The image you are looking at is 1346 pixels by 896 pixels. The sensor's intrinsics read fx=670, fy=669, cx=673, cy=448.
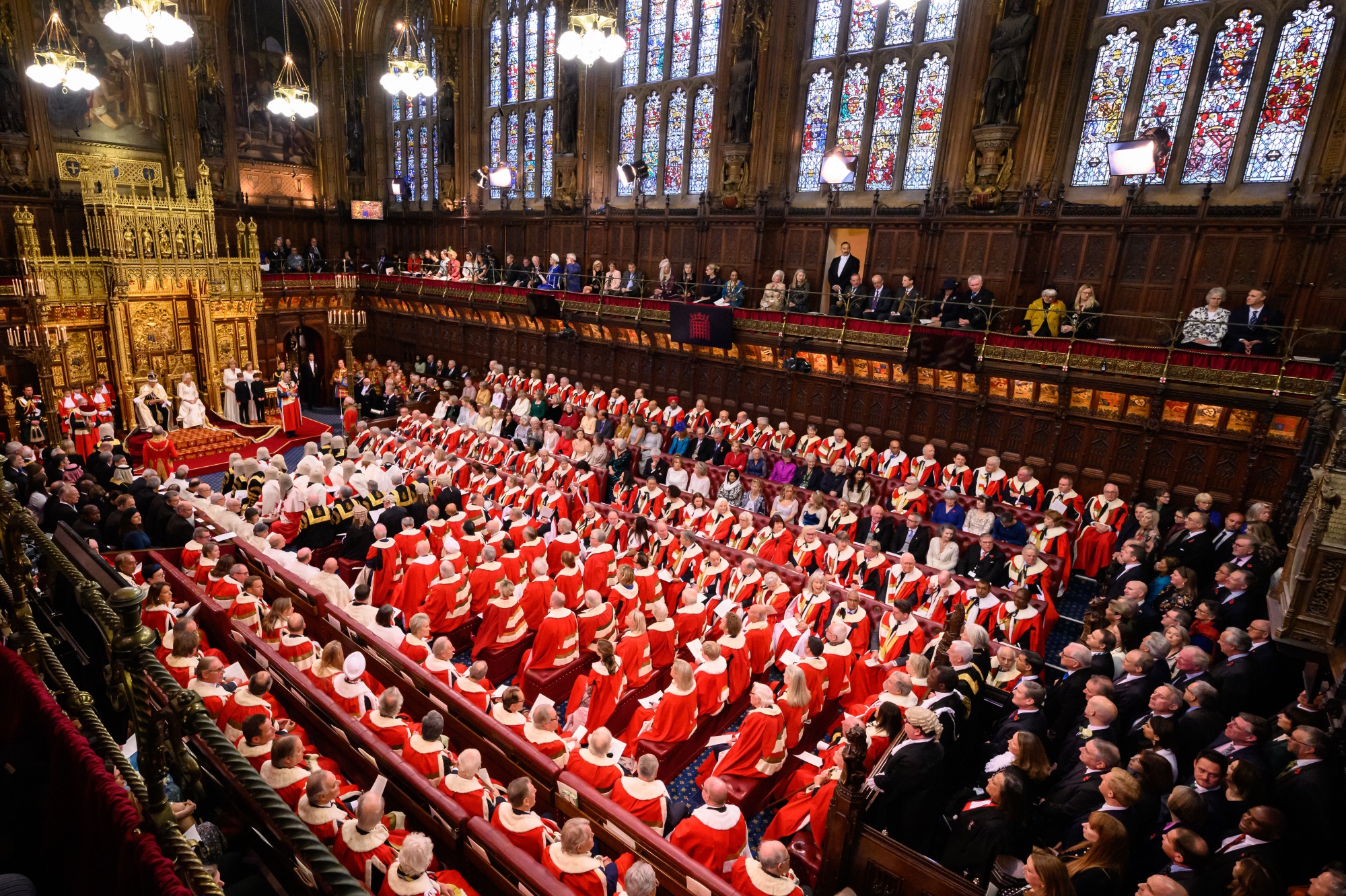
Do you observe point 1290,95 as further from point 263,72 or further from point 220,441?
point 263,72

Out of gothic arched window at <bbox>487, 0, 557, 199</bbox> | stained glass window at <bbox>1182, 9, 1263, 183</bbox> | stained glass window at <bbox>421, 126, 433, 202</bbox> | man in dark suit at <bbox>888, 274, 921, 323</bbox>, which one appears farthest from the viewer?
stained glass window at <bbox>421, 126, 433, 202</bbox>

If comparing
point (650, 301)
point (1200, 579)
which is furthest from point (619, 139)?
point (1200, 579)

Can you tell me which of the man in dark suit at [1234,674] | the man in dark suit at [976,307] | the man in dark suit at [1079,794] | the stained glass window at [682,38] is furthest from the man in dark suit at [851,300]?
the man in dark suit at [1079,794]

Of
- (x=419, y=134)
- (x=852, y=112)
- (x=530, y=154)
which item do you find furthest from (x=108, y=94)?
(x=852, y=112)

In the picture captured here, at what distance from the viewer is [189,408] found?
59.8 ft

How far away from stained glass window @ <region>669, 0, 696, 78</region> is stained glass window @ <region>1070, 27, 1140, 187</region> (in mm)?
10205

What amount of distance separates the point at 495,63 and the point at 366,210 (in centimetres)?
768

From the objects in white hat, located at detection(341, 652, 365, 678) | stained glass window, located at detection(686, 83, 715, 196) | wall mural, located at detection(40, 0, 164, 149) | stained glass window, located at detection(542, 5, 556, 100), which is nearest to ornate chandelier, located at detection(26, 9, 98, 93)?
wall mural, located at detection(40, 0, 164, 149)

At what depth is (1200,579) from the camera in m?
9.16

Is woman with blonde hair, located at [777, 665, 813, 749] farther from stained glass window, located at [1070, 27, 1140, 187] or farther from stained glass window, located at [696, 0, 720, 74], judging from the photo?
stained glass window, located at [696, 0, 720, 74]

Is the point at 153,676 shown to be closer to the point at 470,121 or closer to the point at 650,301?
the point at 650,301

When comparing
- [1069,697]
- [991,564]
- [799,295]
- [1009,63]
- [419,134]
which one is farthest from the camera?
[419,134]

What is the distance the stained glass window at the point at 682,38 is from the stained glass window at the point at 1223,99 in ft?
39.4

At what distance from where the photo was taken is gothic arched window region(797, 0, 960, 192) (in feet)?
49.3
